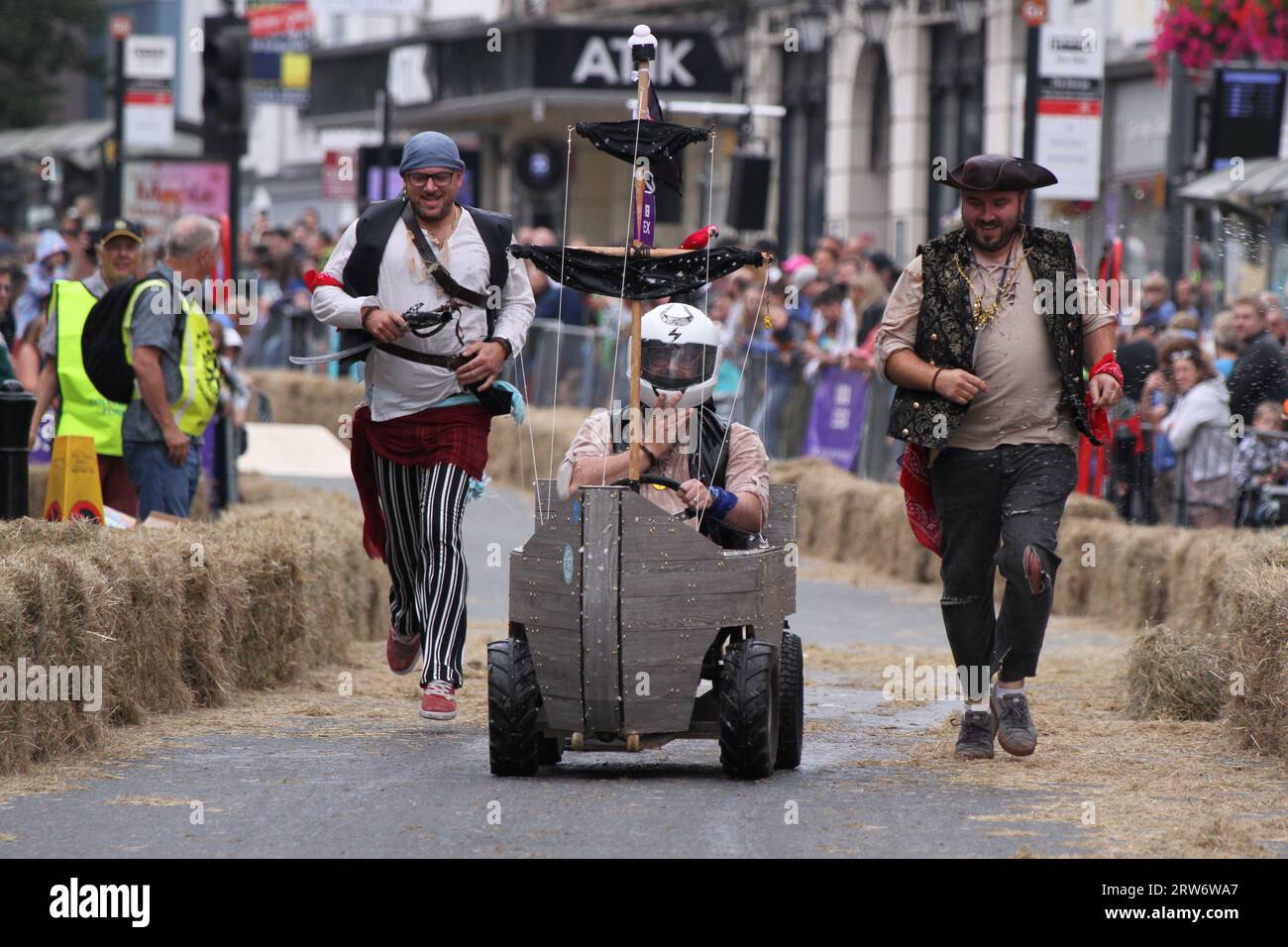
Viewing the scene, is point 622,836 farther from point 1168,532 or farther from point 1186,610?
point 1168,532

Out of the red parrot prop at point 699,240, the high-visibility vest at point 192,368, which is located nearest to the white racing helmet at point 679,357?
the red parrot prop at point 699,240

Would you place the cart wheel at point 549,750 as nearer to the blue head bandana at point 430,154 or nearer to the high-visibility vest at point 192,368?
the blue head bandana at point 430,154

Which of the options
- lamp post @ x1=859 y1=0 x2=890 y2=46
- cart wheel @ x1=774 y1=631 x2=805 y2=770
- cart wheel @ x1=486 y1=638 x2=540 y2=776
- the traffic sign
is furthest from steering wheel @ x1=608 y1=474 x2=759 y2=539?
lamp post @ x1=859 y1=0 x2=890 y2=46

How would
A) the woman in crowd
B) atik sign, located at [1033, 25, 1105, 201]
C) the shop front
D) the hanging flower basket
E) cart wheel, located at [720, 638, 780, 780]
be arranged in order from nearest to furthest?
1. cart wheel, located at [720, 638, 780, 780]
2. the woman in crowd
3. atik sign, located at [1033, 25, 1105, 201]
4. the hanging flower basket
5. the shop front

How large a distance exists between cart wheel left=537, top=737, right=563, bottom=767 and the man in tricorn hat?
1.44 meters

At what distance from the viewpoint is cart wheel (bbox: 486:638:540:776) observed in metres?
7.85

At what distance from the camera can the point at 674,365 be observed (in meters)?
8.50

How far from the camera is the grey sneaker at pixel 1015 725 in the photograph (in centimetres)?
844

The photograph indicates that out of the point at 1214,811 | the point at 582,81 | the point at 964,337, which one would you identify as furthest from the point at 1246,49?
the point at 582,81

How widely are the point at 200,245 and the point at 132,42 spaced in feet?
52.2

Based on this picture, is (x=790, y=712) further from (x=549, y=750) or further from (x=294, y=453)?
(x=294, y=453)

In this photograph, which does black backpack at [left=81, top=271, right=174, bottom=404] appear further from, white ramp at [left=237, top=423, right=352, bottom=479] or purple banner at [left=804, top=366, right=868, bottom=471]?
white ramp at [left=237, top=423, right=352, bottom=479]

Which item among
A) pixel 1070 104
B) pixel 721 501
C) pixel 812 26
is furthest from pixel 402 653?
pixel 812 26

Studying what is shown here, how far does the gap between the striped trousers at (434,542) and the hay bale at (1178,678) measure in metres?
2.68
